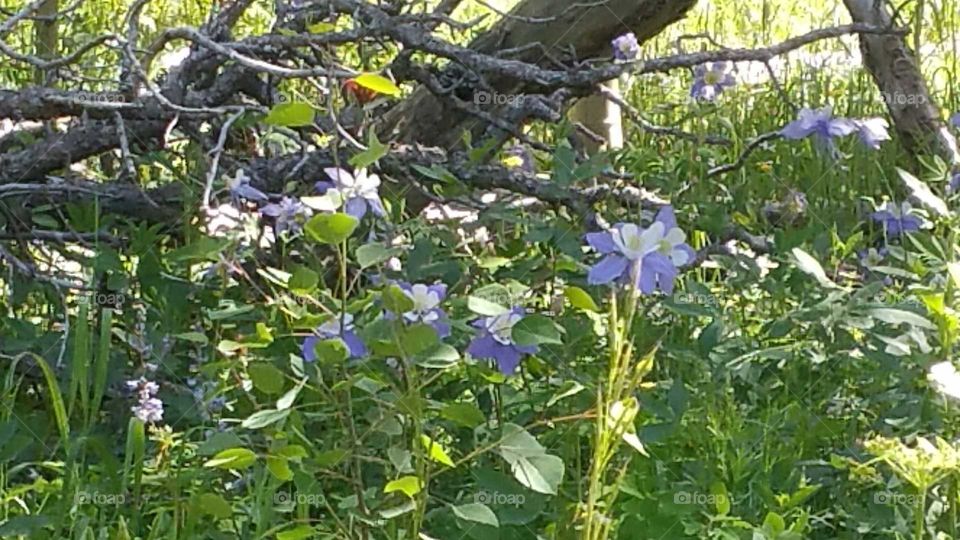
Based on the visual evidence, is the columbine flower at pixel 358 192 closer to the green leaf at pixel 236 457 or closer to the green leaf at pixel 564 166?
A: the green leaf at pixel 236 457

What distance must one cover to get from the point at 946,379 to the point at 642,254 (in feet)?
1.31

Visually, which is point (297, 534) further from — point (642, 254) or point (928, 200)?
point (928, 200)

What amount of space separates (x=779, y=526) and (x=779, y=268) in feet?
3.03

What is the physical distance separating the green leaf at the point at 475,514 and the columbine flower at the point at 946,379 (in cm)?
56

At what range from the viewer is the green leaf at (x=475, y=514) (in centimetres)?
171

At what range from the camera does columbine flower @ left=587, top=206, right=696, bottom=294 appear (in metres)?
1.99

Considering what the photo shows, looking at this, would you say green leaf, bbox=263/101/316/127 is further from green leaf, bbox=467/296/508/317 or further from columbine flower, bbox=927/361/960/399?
columbine flower, bbox=927/361/960/399

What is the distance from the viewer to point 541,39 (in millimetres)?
3434

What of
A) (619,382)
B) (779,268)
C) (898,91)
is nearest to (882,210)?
(779,268)

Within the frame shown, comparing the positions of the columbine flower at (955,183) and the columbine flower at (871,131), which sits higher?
the columbine flower at (955,183)

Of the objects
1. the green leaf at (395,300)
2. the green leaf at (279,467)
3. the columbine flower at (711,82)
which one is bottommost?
the green leaf at (279,467)

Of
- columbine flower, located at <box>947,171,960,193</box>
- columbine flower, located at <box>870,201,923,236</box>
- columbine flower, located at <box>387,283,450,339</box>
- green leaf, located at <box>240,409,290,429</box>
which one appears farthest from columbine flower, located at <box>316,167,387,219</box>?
columbine flower, located at <box>870,201,923,236</box>

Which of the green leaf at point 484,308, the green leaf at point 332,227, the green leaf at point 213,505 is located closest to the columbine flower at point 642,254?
the green leaf at point 484,308

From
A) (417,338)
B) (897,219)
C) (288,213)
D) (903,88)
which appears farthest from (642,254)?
(903,88)
